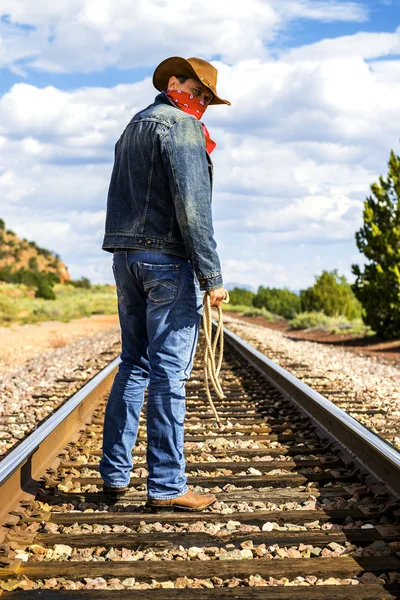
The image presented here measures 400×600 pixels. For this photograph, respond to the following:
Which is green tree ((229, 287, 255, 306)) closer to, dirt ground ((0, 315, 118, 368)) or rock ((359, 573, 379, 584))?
dirt ground ((0, 315, 118, 368))

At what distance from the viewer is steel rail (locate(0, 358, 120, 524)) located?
153 inches

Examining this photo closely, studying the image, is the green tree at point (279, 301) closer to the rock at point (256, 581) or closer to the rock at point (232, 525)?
Answer: the rock at point (232, 525)

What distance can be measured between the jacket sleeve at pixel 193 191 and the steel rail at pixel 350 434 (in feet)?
4.64

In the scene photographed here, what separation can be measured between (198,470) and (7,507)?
1295 mm

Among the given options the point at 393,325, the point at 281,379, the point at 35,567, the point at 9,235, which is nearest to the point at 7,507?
the point at 35,567

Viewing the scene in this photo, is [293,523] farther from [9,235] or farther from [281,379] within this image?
[9,235]

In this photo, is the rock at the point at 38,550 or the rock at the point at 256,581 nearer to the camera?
the rock at the point at 256,581

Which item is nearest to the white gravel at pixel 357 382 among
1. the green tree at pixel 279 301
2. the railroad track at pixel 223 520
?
the railroad track at pixel 223 520

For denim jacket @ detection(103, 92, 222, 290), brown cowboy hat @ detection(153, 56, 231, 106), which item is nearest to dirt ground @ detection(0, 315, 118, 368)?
denim jacket @ detection(103, 92, 222, 290)

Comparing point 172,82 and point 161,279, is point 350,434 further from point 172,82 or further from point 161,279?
point 172,82

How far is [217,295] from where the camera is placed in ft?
12.2

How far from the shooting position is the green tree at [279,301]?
36.0m

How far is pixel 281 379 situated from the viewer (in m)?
7.82

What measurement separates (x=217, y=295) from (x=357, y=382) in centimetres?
585
